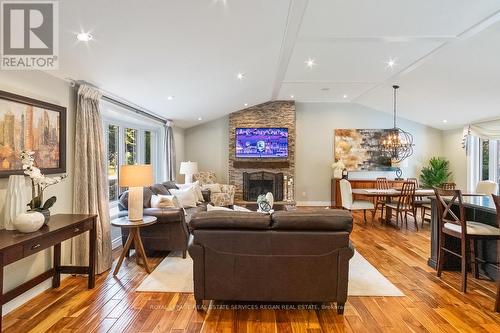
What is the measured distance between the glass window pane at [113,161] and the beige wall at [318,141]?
342 centimetres

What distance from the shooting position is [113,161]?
207 inches

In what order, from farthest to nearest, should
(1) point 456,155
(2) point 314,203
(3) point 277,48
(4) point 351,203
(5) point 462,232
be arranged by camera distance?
(2) point 314,203, (1) point 456,155, (4) point 351,203, (3) point 277,48, (5) point 462,232

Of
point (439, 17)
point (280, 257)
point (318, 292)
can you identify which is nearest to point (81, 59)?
point (280, 257)

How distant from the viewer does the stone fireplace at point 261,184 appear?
8.22 meters

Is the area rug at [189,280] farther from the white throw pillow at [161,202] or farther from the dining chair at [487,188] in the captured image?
the dining chair at [487,188]

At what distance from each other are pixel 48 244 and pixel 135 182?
118cm

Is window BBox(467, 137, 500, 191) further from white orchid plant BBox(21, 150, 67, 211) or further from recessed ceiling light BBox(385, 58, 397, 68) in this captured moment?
white orchid plant BBox(21, 150, 67, 211)

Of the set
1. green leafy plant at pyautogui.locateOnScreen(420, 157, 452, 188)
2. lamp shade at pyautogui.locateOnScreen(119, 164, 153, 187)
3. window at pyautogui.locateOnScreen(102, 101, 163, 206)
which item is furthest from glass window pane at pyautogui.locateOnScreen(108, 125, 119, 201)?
green leafy plant at pyautogui.locateOnScreen(420, 157, 452, 188)

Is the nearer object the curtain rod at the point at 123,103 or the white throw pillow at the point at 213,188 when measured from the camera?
the curtain rod at the point at 123,103

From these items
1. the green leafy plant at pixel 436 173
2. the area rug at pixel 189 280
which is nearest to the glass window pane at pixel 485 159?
the green leafy plant at pixel 436 173

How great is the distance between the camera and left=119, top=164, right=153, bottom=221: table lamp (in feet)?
11.6

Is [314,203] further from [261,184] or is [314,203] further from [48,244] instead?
[48,244]

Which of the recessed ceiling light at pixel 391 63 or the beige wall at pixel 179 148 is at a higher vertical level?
the recessed ceiling light at pixel 391 63

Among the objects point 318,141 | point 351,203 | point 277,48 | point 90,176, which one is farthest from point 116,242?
point 318,141
